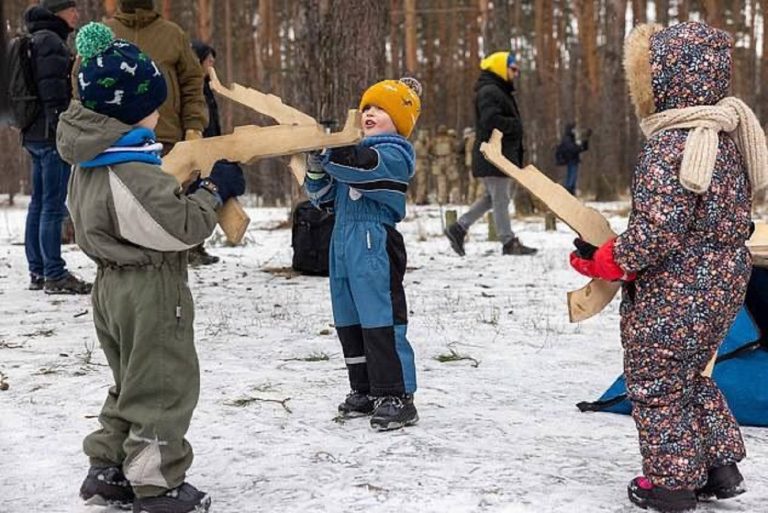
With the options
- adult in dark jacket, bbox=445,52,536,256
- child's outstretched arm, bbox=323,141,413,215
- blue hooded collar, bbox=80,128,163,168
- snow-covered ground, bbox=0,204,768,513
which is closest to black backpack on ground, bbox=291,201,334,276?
snow-covered ground, bbox=0,204,768,513

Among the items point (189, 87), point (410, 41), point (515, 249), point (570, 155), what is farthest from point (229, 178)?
point (410, 41)

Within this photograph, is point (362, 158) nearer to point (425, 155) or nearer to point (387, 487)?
point (387, 487)

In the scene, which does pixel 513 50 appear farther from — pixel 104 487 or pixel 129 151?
pixel 104 487

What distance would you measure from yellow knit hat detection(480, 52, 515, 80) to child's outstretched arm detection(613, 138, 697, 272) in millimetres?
5858

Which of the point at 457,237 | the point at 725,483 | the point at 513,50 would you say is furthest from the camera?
the point at 513,50

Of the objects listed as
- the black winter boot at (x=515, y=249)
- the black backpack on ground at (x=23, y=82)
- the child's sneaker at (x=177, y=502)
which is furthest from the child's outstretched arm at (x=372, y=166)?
the black winter boot at (x=515, y=249)

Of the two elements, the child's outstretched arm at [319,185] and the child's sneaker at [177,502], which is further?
the child's outstretched arm at [319,185]

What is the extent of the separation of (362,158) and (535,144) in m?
21.8

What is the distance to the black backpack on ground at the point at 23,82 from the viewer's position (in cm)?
577

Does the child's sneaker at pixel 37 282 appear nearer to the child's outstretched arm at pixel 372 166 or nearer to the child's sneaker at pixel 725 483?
the child's outstretched arm at pixel 372 166

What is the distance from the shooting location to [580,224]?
2689 mm

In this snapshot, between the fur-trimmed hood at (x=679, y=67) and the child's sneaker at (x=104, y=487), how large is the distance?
1.88m

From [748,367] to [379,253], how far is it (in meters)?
1.51

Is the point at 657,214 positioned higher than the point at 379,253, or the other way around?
the point at 657,214
